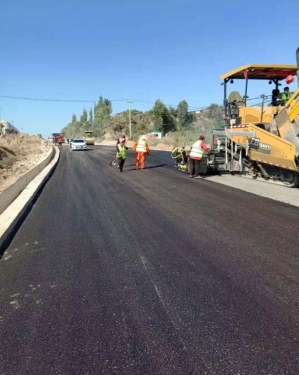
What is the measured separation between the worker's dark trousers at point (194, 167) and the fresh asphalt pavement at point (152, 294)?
6286 mm

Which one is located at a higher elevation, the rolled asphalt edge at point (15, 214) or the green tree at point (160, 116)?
the green tree at point (160, 116)

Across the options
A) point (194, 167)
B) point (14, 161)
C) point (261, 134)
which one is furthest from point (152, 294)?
point (14, 161)

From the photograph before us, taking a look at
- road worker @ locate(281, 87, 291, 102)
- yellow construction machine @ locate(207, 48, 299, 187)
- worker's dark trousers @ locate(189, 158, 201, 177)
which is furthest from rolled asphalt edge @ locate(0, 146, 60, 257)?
road worker @ locate(281, 87, 291, 102)

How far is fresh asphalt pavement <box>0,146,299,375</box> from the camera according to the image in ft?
9.23

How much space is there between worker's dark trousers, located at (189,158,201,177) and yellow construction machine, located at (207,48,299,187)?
1.87 ft

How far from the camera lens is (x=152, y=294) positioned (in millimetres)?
3893

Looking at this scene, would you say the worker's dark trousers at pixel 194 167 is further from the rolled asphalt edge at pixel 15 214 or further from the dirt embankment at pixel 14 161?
the dirt embankment at pixel 14 161

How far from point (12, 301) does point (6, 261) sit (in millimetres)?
1354

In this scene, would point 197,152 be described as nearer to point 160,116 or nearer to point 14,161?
point 14,161

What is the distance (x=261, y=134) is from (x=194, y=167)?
327cm

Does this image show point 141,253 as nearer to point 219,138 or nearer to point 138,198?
point 138,198

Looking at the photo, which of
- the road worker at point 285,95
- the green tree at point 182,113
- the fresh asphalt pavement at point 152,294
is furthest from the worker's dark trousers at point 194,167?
the green tree at point 182,113

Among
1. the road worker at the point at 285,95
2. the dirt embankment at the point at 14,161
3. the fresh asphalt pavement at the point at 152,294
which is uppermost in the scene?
the road worker at the point at 285,95

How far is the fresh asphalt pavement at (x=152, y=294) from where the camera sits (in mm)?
2812
